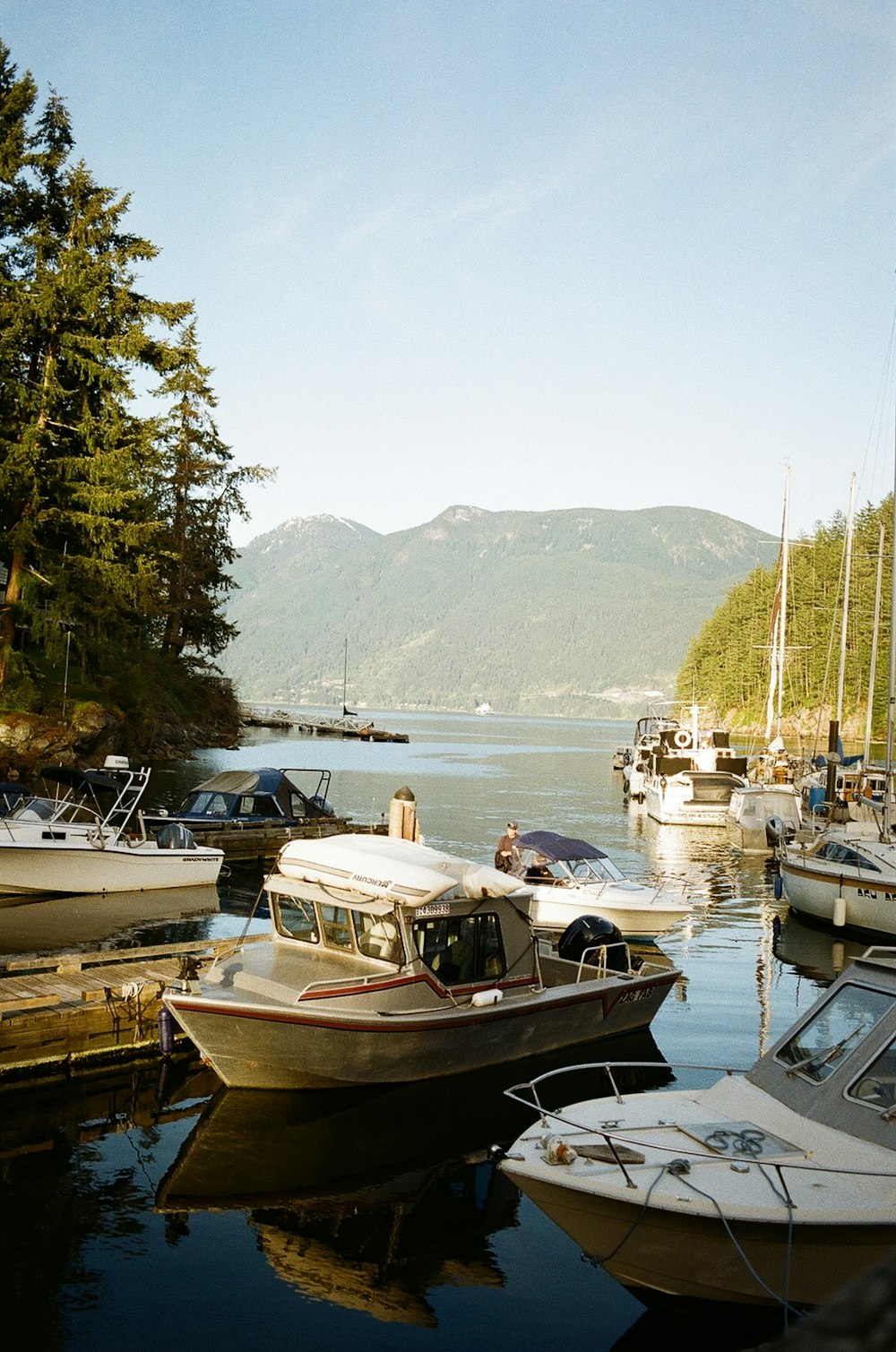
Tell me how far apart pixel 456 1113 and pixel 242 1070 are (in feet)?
8.85

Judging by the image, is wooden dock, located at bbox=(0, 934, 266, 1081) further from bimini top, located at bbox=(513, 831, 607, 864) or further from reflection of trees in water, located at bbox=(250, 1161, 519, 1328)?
bimini top, located at bbox=(513, 831, 607, 864)

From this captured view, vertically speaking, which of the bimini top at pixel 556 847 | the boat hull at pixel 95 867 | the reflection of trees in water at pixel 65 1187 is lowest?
the reflection of trees in water at pixel 65 1187

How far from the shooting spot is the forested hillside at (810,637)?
96.5 m

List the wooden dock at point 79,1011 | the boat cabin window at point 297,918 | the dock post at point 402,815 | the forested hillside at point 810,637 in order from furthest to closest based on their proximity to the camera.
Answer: the forested hillside at point 810,637, the dock post at point 402,815, the boat cabin window at point 297,918, the wooden dock at point 79,1011

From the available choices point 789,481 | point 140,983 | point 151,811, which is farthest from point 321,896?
point 789,481

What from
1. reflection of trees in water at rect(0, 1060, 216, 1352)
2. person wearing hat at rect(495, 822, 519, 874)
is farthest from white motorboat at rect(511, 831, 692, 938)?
reflection of trees in water at rect(0, 1060, 216, 1352)

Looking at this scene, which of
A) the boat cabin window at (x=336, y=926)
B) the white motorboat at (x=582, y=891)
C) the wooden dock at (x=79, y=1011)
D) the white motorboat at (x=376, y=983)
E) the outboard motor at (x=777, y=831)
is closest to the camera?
the white motorboat at (x=376, y=983)

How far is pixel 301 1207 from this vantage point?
10867 mm

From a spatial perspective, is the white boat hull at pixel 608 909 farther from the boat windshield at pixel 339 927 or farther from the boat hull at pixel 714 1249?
the boat hull at pixel 714 1249

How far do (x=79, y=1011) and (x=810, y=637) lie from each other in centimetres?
10725

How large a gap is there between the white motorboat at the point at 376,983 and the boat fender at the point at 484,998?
0.08 feet

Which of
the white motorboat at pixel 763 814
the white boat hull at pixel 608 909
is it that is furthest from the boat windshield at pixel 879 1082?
the white motorboat at pixel 763 814

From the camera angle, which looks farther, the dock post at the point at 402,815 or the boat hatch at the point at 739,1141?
the dock post at the point at 402,815

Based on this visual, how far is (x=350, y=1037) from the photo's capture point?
1272 centimetres
